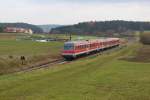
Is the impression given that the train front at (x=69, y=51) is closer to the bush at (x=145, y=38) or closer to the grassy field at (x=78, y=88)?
the grassy field at (x=78, y=88)

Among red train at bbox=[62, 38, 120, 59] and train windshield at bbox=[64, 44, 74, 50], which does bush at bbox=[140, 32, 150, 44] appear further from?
train windshield at bbox=[64, 44, 74, 50]

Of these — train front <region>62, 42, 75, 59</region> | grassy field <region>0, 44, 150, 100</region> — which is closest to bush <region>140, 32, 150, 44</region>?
train front <region>62, 42, 75, 59</region>

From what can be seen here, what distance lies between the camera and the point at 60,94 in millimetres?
22891

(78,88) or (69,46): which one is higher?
(69,46)

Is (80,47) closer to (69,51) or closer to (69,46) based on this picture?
(69,46)

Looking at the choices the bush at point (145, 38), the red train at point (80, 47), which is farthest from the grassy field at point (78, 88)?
the bush at point (145, 38)

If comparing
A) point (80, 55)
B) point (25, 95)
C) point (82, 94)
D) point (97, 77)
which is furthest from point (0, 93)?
point (80, 55)

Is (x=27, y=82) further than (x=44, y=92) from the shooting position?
Yes

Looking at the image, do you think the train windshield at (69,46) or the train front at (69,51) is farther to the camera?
the train windshield at (69,46)

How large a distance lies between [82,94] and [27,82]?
729 cm

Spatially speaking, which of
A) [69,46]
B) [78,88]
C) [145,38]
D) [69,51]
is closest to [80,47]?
[69,46]

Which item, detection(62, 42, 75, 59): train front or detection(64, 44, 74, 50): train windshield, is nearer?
detection(62, 42, 75, 59): train front

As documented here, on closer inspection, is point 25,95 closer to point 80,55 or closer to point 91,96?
point 91,96

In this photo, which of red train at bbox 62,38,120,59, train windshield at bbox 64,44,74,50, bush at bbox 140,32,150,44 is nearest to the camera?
red train at bbox 62,38,120,59
